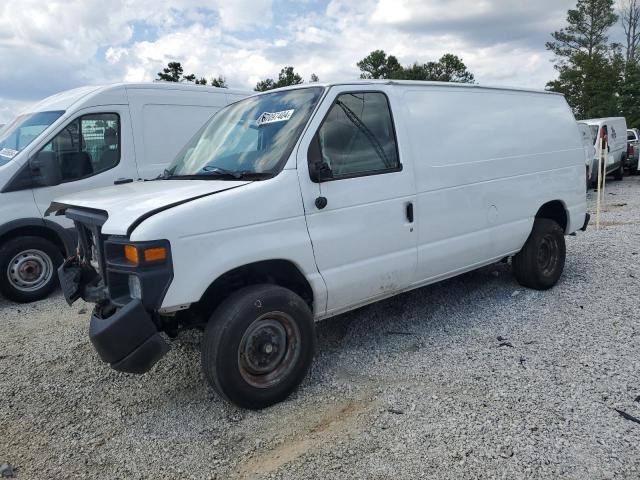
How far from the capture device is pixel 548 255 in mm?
5691

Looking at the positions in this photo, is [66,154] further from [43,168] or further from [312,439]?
[312,439]

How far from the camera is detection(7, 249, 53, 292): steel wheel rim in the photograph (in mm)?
5977

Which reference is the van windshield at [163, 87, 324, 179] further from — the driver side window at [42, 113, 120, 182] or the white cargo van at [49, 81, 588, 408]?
the driver side window at [42, 113, 120, 182]

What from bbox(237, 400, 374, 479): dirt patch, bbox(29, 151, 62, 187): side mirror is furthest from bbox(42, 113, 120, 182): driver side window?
bbox(237, 400, 374, 479): dirt patch

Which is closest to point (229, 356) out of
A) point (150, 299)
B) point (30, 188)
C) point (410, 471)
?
point (150, 299)

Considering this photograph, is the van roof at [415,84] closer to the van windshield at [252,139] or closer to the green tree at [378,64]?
the van windshield at [252,139]

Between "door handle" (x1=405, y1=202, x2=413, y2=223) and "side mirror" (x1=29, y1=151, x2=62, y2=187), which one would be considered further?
"side mirror" (x1=29, y1=151, x2=62, y2=187)

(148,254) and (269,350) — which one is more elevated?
(148,254)

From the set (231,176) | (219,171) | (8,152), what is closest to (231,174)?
(231,176)

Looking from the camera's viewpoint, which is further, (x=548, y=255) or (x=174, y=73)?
(x=174, y=73)

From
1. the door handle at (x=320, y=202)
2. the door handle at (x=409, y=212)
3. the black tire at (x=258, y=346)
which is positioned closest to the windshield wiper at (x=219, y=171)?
the door handle at (x=320, y=202)

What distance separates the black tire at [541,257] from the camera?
214 inches

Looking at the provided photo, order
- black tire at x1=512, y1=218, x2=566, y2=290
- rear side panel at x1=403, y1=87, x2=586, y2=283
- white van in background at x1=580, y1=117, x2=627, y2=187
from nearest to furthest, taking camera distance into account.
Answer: rear side panel at x1=403, y1=87, x2=586, y2=283, black tire at x1=512, y1=218, x2=566, y2=290, white van in background at x1=580, y1=117, x2=627, y2=187

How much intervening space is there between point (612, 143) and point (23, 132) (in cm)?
1600
